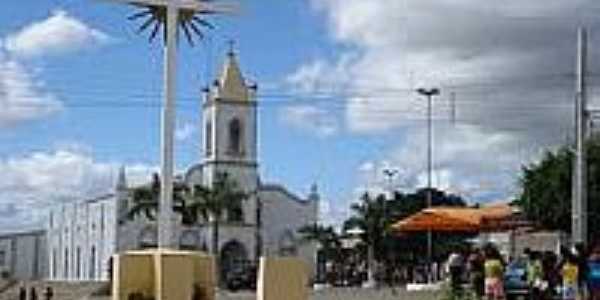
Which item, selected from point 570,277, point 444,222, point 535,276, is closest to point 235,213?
point 444,222

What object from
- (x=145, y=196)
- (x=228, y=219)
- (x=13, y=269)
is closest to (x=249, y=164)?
(x=228, y=219)

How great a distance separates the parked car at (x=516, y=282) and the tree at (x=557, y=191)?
20384 mm

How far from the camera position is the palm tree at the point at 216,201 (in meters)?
105

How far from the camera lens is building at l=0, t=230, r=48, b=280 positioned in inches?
5787

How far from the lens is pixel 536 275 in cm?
2823

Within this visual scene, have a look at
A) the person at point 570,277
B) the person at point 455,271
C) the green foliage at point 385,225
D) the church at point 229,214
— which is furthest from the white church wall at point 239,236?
the person at point 570,277

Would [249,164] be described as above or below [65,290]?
above

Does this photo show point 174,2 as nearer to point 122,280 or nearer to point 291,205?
point 122,280

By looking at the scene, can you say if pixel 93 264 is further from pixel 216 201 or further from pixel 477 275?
pixel 477 275

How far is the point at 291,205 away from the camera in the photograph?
124m

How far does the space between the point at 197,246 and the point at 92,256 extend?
1996 centimetres

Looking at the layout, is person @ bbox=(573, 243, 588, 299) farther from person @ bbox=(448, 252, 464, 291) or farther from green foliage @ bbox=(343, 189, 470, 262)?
green foliage @ bbox=(343, 189, 470, 262)

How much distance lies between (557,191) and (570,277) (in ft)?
87.8

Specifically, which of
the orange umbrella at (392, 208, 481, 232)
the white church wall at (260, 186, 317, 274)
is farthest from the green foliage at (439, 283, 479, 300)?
the white church wall at (260, 186, 317, 274)
